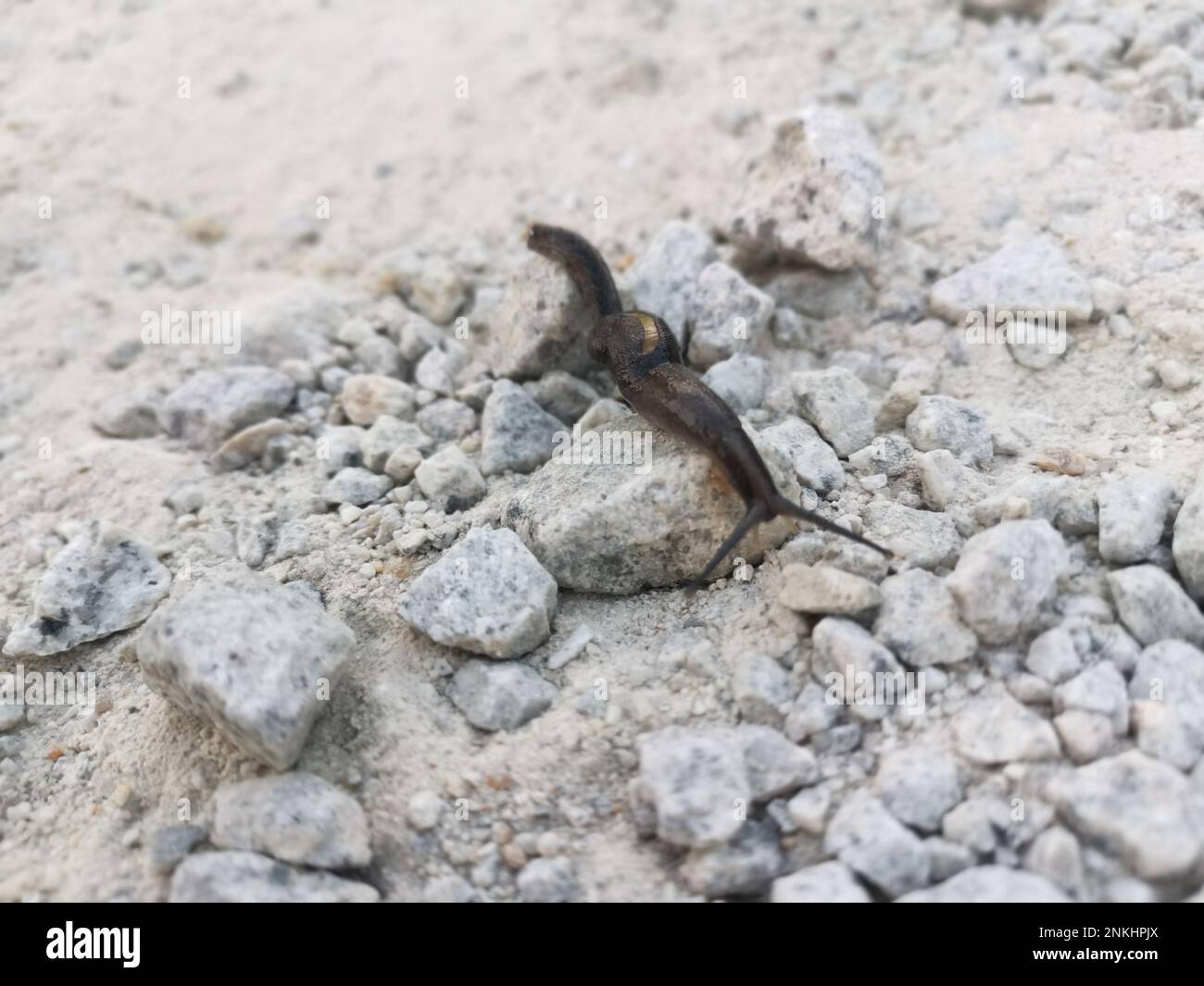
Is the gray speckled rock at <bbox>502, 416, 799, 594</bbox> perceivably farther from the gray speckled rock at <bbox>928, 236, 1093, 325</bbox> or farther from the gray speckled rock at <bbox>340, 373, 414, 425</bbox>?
the gray speckled rock at <bbox>928, 236, 1093, 325</bbox>

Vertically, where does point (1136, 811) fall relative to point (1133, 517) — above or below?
below

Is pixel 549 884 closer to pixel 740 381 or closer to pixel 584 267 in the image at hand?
pixel 740 381

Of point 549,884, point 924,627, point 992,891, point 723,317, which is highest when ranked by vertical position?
point 723,317

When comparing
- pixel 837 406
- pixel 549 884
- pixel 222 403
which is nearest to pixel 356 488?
pixel 222 403

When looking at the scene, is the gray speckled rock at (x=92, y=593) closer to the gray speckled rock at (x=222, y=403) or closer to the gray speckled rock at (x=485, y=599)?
the gray speckled rock at (x=222, y=403)

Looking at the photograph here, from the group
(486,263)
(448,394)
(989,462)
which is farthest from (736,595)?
(486,263)

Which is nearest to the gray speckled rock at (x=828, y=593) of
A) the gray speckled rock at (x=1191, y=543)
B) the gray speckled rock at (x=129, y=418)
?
the gray speckled rock at (x=1191, y=543)
